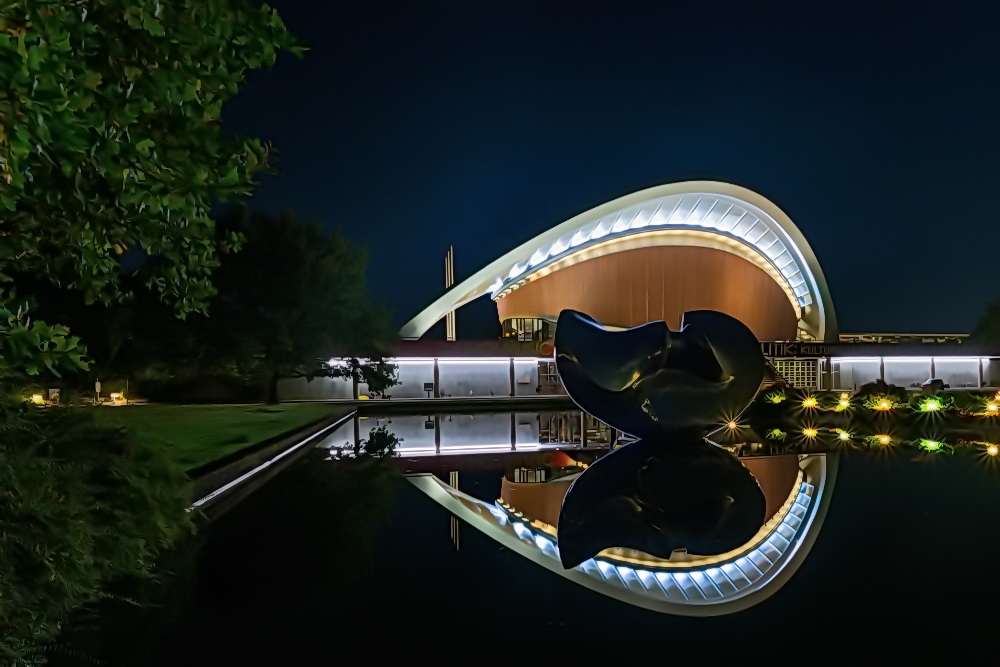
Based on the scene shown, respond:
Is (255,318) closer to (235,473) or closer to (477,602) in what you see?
(235,473)

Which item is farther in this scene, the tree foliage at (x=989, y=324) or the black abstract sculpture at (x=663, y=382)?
the tree foliage at (x=989, y=324)

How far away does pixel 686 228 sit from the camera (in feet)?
145

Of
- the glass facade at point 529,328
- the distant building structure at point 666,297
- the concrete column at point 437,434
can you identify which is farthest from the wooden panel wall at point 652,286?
the concrete column at point 437,434

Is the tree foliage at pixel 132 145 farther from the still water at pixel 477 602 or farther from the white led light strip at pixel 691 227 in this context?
the white led light strip at pixel 691 227

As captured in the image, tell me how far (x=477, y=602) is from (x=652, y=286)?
40895 millimetres

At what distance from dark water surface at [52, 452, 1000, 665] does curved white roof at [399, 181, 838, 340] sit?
3323 centimetres

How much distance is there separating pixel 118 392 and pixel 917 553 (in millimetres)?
37027

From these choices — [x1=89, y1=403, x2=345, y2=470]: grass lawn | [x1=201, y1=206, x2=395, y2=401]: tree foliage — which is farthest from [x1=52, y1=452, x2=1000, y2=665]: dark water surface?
[x1=201, y1=206, x2=395, y2=401]: tree foliage

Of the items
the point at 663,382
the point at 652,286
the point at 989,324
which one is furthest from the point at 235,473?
the point at 989,324

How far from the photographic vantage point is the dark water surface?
165 inches


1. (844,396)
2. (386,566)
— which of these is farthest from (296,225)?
(386,566)

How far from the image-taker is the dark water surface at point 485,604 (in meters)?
4.20

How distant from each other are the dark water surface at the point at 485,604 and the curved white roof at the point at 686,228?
33234 millimetres

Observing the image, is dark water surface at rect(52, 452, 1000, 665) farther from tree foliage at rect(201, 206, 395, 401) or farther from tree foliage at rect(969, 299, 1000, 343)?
tree foliage at rect(969, 299, 1000, 343)
